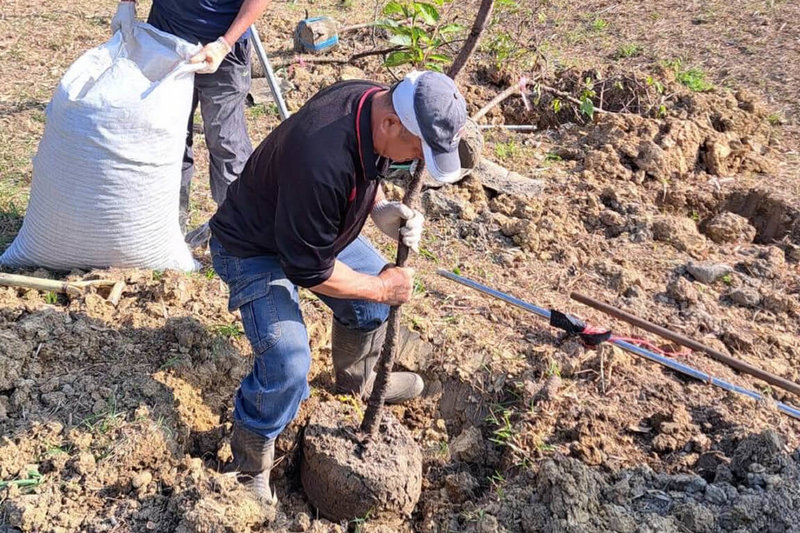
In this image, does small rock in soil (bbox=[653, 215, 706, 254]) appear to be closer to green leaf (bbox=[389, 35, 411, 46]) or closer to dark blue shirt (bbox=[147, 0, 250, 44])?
green leaf (bbox=[389, 35, 411, 46])

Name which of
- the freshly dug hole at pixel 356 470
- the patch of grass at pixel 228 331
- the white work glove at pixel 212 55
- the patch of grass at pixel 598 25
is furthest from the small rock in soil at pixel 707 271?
the patch of grass at pixel 598 25

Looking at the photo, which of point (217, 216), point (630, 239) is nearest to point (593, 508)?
point (217, 216)

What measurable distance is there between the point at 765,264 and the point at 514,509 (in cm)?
219

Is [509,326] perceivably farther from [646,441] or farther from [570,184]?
[570,184]

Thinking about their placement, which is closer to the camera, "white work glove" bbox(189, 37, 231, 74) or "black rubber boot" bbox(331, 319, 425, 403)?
"black rubber boot" bbox(331, 319, 425, 403)

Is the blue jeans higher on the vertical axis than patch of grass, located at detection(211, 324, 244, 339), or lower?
higher

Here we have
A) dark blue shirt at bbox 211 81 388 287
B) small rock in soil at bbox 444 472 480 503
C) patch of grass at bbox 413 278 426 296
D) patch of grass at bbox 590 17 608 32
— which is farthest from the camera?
patch of grass at bbox 590 17 608 32

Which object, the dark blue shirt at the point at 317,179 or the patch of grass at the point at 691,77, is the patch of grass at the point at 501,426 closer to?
the dark blue shirt at the point at 317,179

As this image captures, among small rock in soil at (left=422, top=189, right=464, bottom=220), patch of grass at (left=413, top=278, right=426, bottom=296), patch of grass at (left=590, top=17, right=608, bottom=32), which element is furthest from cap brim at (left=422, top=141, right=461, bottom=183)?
patch of grass at (left=590, top=17, right=608, bottom=32)

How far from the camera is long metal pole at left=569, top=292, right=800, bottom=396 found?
2990mm

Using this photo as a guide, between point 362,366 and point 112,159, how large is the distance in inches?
51.0

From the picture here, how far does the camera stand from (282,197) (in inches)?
79.7

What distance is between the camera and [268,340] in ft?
7.46

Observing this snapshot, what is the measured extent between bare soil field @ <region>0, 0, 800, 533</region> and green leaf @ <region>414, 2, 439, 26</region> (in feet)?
2.75
